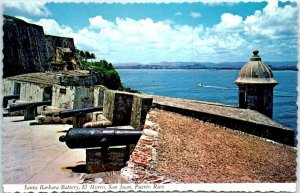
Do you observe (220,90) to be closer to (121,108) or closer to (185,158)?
(121,108)

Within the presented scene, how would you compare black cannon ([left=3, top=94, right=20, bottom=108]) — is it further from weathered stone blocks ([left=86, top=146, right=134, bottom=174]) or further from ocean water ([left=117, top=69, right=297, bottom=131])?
weathered stone blocks ([left=86, top=146, right=134, bottom=174])

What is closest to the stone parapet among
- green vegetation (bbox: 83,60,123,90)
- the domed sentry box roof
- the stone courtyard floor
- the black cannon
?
the stone courtyard floor

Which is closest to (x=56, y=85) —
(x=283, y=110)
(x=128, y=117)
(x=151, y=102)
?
(x=128, y=117)

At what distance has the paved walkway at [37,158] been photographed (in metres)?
7.41

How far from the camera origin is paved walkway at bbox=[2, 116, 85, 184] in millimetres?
7406

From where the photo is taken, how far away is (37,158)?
8.77 m

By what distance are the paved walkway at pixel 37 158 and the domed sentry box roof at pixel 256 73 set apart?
706 centimetres

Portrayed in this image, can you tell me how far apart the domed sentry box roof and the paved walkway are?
278 inches

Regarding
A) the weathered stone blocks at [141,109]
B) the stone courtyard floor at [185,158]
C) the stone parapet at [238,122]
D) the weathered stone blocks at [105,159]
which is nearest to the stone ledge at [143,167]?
the stone courtyard floor at [185,158]

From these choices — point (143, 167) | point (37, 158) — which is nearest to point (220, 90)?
point (37, 158)

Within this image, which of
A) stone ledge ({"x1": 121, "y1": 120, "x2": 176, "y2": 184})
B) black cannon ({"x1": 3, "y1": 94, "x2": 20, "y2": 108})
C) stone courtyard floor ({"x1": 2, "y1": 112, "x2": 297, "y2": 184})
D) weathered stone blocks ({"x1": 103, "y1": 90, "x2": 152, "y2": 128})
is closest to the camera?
stone ledge ({"x1": 121, "y1": 120, "x2": 176, "y2": 184})

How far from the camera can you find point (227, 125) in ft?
31.8

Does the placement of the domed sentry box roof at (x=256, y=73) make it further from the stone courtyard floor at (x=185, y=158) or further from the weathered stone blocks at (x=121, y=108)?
the weathered stone blocks at (x=121, y=108)

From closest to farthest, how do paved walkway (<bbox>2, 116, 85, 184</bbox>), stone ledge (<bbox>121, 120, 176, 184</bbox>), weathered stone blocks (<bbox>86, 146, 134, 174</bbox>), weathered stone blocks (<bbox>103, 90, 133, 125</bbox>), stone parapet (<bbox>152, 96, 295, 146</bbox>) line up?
stone ledge (<bbox>121, 120, 176, 184</bbox>)
paved walkway (<bbox>2, 116, 85, 184</bbox>)
weathered stone blocks (<bbox>86, 146, 134, 174</bbox>)
stone parapet (<bbox>152, 96, 295, 146</bbox>)
weathered stone blocks (<bbox>103, 90, 133, 125</bbox>)
